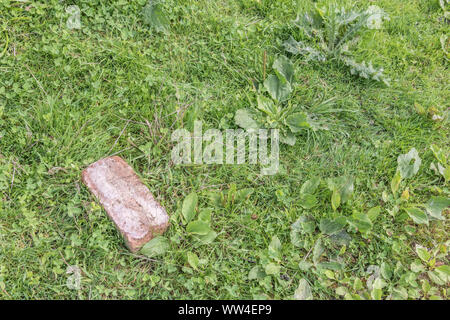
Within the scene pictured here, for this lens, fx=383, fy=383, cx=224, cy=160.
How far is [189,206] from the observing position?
2.41 m

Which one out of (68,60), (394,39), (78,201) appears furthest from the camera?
(394,39)

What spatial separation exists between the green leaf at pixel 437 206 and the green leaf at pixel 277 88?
123 centimetres

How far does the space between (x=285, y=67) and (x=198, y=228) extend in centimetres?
142

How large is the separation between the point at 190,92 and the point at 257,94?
0.50m

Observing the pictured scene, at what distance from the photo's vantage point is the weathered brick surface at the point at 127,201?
226 cm

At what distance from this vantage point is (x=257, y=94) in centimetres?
285

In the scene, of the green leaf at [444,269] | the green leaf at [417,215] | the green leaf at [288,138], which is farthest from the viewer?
the green leaf at [288,138]

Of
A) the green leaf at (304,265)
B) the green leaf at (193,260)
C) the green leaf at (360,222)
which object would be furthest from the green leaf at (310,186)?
the green leaf at (193,260)

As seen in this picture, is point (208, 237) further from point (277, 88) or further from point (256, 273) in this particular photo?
point (277, 88)

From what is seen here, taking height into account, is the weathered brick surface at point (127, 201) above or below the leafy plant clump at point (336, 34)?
below

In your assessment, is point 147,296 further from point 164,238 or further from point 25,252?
point 25,252

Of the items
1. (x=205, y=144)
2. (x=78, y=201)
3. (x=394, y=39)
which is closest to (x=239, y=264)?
(x=205, y=144)

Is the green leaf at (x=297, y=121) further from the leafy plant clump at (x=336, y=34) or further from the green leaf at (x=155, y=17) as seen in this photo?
the green leaf at (x=155, y=17)

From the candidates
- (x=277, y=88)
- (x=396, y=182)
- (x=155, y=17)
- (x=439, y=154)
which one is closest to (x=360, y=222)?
(x=396, y=182)
